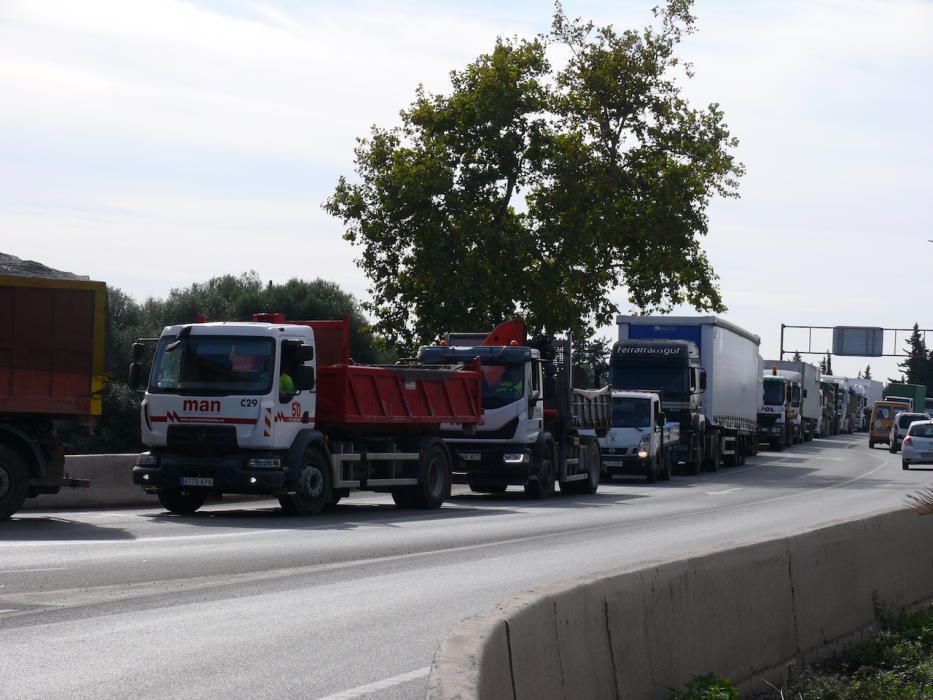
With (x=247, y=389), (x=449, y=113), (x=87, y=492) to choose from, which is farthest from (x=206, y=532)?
(x=449, y=113)

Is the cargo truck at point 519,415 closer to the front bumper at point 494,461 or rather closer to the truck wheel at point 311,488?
the front bumper at point 494,461

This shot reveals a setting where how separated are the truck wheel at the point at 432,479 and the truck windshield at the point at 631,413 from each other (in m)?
12.2

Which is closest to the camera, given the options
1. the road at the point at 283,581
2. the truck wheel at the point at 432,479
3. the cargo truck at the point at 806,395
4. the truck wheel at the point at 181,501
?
the road at the point at 283,581

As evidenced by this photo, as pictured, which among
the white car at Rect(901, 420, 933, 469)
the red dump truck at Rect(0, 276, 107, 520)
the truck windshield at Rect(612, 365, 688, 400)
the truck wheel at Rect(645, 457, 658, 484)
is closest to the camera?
the red dump truck at Rect(0, 276, 107, 520)

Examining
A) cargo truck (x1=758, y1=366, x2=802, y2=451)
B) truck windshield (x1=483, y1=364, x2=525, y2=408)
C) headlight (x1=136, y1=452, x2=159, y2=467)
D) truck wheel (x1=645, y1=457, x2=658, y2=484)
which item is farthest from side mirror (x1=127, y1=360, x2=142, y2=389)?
cargo truck (x1=758, y1=366, x2=802, y2=451)

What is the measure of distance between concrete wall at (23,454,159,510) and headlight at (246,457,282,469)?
307cm

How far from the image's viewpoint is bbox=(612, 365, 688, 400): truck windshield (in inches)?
1591

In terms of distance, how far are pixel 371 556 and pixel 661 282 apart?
107ft

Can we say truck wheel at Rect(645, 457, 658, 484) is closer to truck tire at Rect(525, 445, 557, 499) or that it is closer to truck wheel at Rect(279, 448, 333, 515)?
truck tire at Rect(525, 445, 557, 499)

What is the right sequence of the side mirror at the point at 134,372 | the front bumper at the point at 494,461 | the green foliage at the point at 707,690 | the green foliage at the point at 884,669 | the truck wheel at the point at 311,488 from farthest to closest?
the front bumper at the point at 494,461, the truck wheel at the point at 311,488, the side mirror at the point at 134,372, the green foliage at the point at 884,669, the green foliage at the point at 707,690

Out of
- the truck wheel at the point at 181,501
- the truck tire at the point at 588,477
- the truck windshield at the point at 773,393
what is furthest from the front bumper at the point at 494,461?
the truck windshield at the point at 773,393

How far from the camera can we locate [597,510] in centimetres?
2517

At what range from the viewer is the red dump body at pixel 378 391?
22.3 m

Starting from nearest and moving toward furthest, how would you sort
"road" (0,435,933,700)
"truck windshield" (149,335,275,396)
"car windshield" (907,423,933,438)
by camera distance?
"road" (0,435,933,700) → "truck windshield" (149,335,275,396) → "car windshield" (907,423,933,438)
